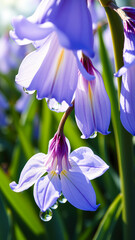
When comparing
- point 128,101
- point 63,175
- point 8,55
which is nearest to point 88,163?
point 63,175

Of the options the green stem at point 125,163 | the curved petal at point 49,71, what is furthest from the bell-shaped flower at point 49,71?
the green stem at point 125,163

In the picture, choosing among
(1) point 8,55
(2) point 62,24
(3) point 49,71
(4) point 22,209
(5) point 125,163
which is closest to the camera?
(2) point 62,24

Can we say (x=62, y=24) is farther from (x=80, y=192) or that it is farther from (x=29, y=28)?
(x=80, y=192)

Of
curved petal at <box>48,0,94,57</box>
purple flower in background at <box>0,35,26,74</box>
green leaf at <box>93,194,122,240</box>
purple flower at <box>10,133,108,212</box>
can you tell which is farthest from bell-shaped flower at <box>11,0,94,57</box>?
purple flower in background at <box>0,35,26,74</box>

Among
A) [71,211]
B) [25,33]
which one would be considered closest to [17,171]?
[71,211]

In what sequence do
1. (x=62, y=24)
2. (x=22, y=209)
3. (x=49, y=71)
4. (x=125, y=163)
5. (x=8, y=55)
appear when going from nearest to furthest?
(x=62, y=24), (x=49, y=71), (x=125, y=163), (x=22, y=209), (x=8, y=55)

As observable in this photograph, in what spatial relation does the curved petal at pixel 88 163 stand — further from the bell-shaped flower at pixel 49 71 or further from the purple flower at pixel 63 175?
the bell-shaped flower at pixel 49 71
